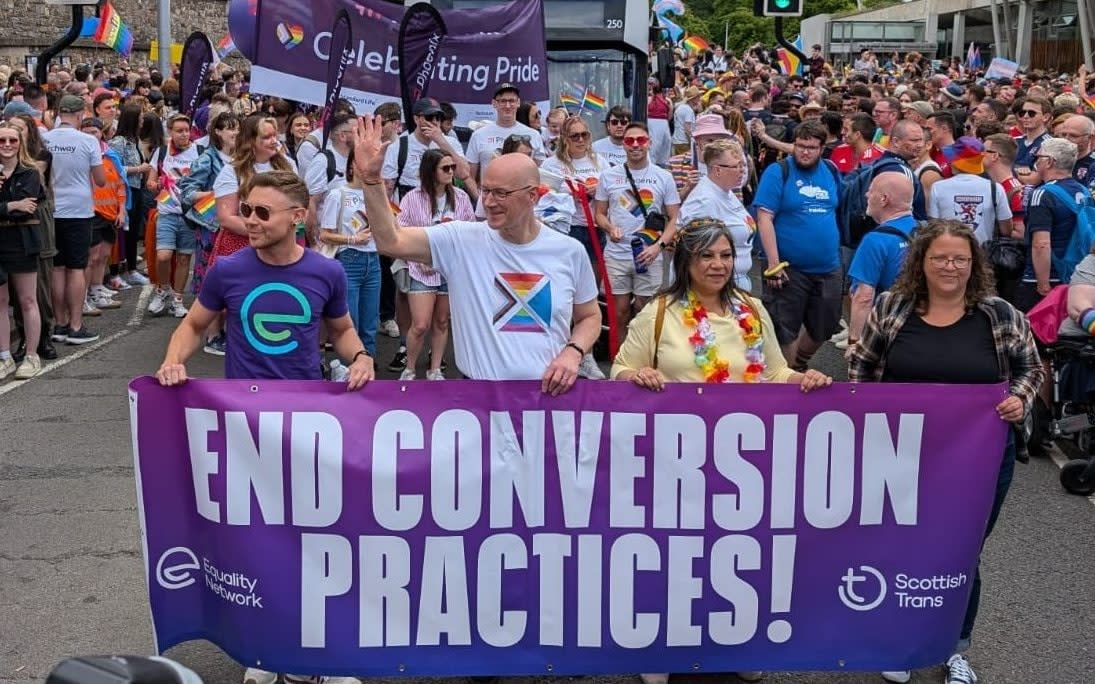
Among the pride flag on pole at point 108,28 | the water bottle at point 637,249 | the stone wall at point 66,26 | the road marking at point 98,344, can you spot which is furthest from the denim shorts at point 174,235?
the stone wall at point 66,26

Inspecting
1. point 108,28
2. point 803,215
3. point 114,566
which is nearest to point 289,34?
point 803,215

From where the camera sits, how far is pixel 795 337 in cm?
858

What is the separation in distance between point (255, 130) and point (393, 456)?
4.86 m

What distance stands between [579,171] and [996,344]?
5.69 meters

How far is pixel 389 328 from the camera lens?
11359 mm

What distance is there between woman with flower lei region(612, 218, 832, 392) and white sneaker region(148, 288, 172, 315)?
8000 mm

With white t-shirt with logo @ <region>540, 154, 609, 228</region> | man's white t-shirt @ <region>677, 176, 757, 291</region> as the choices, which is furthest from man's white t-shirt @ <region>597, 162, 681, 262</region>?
man's white t-shirt @ <region>677, 176, 757, 291</region>

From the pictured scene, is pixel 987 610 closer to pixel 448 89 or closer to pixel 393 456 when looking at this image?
pixel 393 456

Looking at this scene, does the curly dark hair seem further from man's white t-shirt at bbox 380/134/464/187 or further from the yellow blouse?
man's white t-shirt at bbox 380/134/464/187

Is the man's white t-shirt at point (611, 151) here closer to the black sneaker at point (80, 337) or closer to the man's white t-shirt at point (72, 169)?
the man's white t-shirt at point (72, 169)

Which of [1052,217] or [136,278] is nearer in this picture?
[1052,217]

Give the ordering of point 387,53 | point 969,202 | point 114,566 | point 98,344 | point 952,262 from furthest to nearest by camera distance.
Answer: point 98,344 → point 387,53 → point 969,202 → point 114,566 → point 952,262

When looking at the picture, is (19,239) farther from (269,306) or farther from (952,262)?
(952,262)

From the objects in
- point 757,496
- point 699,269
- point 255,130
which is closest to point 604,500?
point 757,496
